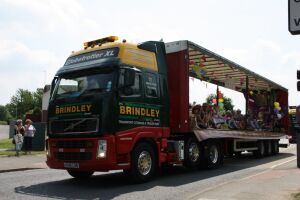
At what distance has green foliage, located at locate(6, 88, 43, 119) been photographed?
139250mm

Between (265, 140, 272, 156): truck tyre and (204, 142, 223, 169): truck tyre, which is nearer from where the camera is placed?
(204, 142, 223, 169): truck tyre

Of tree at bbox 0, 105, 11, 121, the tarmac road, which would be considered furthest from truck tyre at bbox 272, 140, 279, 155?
tree at bbox 0, 105, 11, 121

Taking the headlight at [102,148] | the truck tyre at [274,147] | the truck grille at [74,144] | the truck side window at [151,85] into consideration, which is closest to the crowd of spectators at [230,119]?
the truck tyre at [274,147]

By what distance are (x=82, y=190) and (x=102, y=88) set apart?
7.93ft

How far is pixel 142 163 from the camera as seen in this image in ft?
36.5

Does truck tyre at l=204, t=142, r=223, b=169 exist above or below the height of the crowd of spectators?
below

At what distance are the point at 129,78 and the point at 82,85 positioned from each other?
1.22m

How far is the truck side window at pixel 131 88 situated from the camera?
34.6 ft

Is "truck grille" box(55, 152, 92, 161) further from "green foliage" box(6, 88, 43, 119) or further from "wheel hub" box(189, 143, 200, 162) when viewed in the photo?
"green foliage" box(6, 88, 43, 119)

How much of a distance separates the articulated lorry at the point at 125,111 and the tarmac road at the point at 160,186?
1.58ft

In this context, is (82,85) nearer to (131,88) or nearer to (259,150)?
(131,88)

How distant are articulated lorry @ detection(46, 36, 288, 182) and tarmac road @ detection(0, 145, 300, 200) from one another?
0.48 metres

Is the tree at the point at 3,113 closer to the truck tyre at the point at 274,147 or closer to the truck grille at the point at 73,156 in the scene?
the truck tyre at the point at 274,147

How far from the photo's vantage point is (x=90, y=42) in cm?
1223
